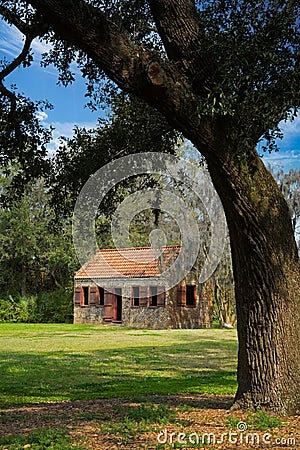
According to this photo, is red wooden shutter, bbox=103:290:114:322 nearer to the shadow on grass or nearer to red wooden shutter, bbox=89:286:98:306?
red wooden shutter, bbox=89:286:98:306

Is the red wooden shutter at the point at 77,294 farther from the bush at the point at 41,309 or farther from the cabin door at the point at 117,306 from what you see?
the bush at the point at 41,309

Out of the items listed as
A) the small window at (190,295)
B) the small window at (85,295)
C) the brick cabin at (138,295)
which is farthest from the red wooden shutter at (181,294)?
the small window at (85,295)

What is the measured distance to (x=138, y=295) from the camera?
3284cm

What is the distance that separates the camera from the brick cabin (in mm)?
32406

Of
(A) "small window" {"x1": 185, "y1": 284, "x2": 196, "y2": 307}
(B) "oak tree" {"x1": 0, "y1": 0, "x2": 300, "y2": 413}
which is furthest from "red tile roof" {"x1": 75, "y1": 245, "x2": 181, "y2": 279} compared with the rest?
(B) "oak tree" {"x1": 0, "y1": 0, "x2": 300, "y2": 413}

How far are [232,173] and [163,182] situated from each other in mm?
4944

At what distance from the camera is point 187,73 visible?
7.02 meters

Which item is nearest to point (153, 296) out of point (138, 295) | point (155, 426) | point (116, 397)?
point (138, 295)

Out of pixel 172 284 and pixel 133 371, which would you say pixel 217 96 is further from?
pixel 172 284

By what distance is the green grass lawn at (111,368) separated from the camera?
34.2ft

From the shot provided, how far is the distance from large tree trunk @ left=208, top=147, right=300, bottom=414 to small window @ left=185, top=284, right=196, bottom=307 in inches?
1028

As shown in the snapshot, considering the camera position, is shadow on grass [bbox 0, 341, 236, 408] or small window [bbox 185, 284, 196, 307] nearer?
shadow on grass [bbox 0, 341, 236, 408]

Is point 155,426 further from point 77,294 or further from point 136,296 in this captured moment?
point 77,294

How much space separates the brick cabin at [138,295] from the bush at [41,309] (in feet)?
10.8
